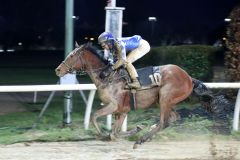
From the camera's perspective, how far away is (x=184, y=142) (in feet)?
32.8

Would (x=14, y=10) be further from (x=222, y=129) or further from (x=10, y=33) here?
(x=222, y=129)

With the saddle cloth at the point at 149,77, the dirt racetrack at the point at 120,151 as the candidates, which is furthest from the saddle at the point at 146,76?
the dirt racetrack at the point at 120,151

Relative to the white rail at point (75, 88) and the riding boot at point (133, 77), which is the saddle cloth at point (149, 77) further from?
the white rail at point (75, 88)

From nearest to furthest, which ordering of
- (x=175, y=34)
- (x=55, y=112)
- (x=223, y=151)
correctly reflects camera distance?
(x=223, y=151) → (x=55, y=112) → (x=175, y=34)

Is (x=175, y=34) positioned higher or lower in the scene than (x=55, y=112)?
lower

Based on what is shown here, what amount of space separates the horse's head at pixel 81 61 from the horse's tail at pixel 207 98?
152 cm

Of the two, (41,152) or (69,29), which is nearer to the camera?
(41,152)

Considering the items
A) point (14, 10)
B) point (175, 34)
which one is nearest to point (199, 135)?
point (14, 10)

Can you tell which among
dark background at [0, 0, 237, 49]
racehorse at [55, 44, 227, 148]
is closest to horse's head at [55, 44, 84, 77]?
racehorse at [55, 44, 227, 148]

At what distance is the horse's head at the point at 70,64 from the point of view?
8203mm

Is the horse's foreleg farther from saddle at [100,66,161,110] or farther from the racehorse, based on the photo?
saddle at [100,66,161,110]

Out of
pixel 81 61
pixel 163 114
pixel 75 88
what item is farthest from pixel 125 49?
pixel 75 88

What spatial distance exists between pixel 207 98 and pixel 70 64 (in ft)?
7.25

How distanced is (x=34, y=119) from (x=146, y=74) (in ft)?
15.3
